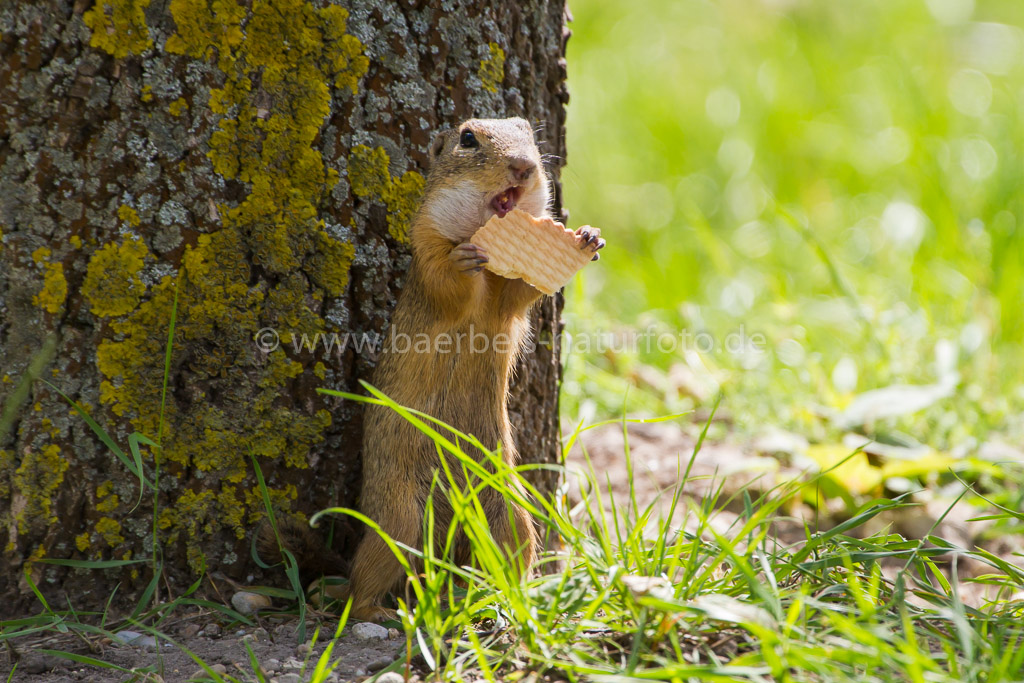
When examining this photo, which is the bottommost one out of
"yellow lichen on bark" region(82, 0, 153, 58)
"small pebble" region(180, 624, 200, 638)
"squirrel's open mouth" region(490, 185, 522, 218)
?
"small pebble" region(180, 624, 200, 638)

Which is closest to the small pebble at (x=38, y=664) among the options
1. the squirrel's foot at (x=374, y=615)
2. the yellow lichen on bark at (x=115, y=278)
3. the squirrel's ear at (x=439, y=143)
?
the squirrel's foot at (x=374, y=615)

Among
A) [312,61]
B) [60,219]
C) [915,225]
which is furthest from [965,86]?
[60,219]

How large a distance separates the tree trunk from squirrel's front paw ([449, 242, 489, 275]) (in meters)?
0.37

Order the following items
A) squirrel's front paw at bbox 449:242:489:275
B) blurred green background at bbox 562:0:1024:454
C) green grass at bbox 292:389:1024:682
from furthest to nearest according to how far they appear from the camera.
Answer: blurred green background at bbox 562:0:1024:454
squirrel's front paw at bbox 449:242:489:275
green grass at bbox 292:389:1024:682

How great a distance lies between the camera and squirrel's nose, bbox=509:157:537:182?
233 cm

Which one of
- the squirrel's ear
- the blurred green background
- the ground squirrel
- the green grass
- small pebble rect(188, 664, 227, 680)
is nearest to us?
the green grass

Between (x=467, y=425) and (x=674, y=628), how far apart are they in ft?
2.99

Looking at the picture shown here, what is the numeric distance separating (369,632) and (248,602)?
428mm

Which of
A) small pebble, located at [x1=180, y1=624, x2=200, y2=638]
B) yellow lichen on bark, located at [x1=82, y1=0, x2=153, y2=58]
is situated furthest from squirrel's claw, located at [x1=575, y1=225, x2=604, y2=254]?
small pebble, located at [x1=180, y1=624, x2=200, y2=638]

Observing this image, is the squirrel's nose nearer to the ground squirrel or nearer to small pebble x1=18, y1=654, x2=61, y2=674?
the ground squirrel

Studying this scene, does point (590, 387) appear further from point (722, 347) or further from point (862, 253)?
point (862, 253)

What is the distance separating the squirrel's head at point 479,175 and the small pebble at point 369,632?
107cm

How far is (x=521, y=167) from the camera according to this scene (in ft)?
7.70

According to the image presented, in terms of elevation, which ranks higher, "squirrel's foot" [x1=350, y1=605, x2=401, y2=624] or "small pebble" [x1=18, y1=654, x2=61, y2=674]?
"squirrel's foot" [x1=350, y1=605, x2=401, y2=624]
